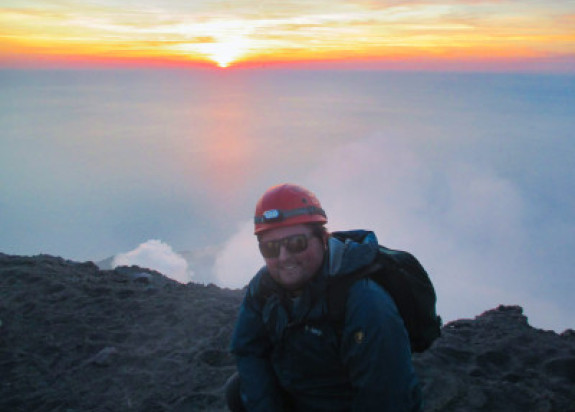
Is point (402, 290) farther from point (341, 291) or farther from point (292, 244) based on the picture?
point (292, 244)

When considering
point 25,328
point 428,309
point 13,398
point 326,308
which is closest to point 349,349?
point 326,308

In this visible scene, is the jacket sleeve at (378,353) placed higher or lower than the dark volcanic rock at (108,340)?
higher

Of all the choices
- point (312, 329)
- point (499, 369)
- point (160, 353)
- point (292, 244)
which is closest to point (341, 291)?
point (312, 329)

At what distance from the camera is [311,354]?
3689 millimetres

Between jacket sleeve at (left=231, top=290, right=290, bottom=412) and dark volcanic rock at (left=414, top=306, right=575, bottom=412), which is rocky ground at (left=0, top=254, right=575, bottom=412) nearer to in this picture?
dark volcanic rock at (left=414, top=306, right=575, bottom=412)

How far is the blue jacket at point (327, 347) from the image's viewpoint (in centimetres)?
318

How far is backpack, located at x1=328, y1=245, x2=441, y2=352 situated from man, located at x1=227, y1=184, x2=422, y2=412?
0.18 feet

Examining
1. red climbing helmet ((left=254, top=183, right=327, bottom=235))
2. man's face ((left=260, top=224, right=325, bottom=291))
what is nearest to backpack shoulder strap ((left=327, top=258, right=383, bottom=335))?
man's face ((left=260, top=224, right=325, bottom=291))

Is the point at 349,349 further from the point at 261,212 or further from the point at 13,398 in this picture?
the point at 13,398

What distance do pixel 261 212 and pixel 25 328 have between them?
5.07m

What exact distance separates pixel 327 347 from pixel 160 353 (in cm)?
376

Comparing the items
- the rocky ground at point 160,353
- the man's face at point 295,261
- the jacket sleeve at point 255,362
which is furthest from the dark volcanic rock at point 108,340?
the man's face at point 295,261

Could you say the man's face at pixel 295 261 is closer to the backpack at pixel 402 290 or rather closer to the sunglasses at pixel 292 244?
the sunglasses at pixel 292 244

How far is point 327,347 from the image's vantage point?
11.7 ft
